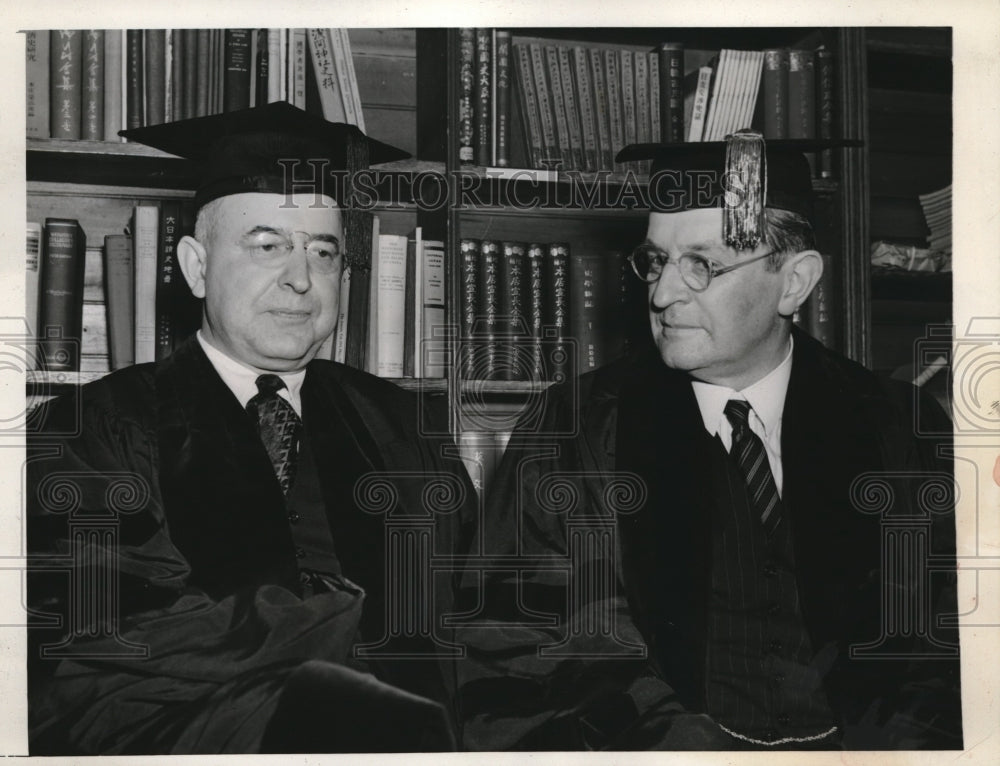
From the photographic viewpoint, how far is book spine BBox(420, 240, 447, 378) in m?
2.00

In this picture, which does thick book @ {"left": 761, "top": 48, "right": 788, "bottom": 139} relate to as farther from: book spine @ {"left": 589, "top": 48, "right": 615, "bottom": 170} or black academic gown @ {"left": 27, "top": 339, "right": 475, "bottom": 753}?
black academic gown @ {"left": 27, "top": 339, "right": 475, "bottom": 753}

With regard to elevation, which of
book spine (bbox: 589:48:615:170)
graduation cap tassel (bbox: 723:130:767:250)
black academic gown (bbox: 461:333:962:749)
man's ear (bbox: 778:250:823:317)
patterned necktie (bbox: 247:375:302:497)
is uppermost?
book spine (bbox: 589:48:615:170)

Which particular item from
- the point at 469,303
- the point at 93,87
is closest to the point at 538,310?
the point at 469,303

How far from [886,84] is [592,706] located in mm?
1341

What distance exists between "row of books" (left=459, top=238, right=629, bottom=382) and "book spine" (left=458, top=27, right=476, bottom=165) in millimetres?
173

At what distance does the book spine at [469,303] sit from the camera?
6.54ft

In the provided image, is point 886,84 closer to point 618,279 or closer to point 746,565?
point 618,279

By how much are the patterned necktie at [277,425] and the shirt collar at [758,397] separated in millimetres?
766

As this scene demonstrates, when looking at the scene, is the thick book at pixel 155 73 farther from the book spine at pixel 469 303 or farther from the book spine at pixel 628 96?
the book spine at pixel 628 96

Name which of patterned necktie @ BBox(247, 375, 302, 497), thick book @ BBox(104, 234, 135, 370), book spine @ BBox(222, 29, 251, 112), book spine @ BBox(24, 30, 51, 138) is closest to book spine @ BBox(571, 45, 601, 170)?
book spine @ BBox(222, 29, 251, 112)

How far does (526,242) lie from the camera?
2.06m

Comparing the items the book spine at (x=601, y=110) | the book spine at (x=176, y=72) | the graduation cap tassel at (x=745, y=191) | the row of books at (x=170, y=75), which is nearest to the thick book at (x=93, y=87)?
the row of books at (x=170, y=75)

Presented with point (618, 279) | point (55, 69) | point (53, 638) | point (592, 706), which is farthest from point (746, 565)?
point (55, 69)

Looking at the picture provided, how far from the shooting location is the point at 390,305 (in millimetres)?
2010
